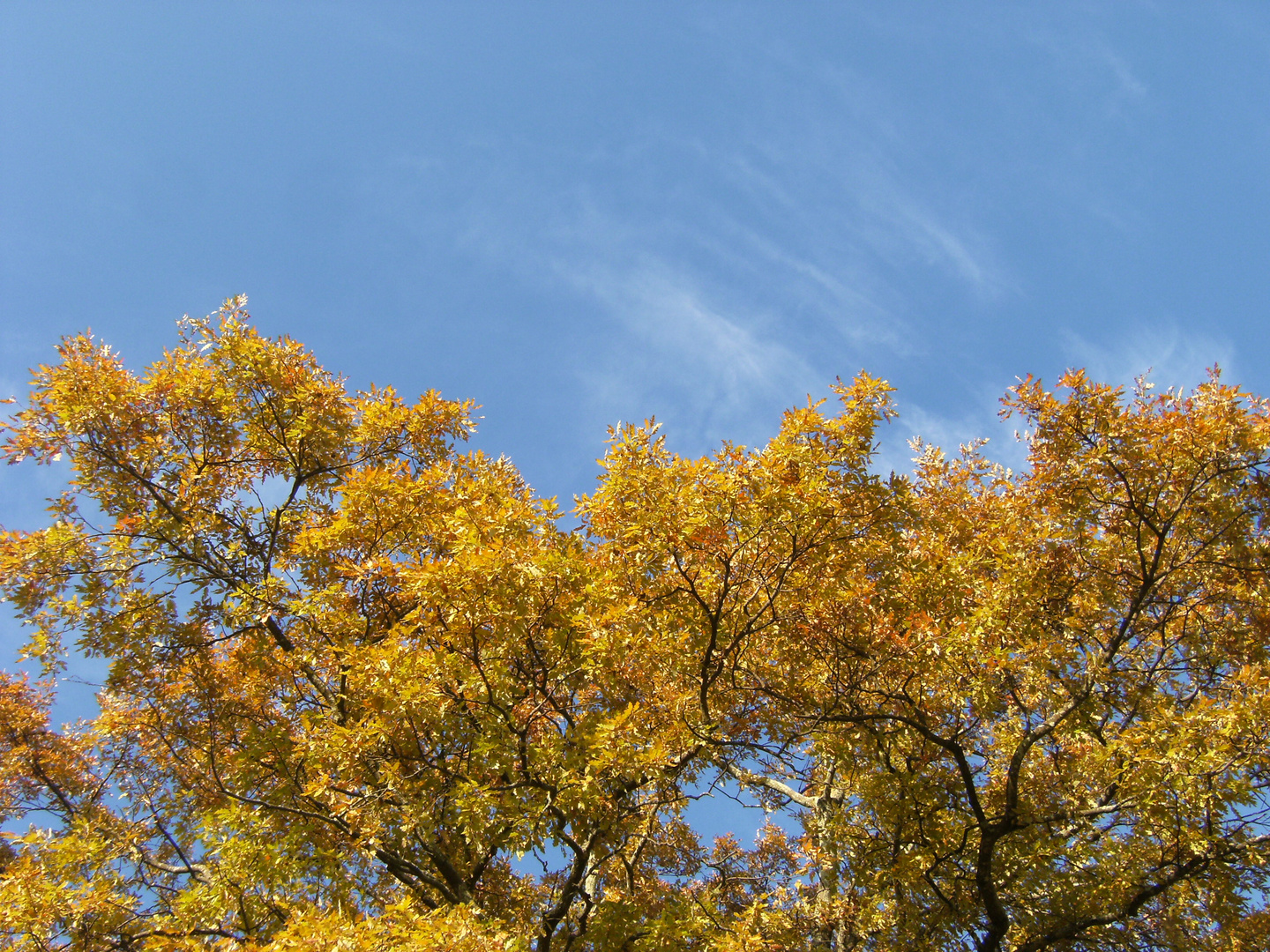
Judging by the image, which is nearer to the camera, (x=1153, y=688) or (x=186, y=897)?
(x=186, y=897)

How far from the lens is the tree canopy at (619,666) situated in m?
6.00

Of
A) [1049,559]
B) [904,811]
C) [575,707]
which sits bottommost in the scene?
[904,811]

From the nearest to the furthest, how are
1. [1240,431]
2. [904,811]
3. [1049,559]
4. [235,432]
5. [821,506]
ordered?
[821,506], [1240,431], [904,811], [1049,559], [235,432]

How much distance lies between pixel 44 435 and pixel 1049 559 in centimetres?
985

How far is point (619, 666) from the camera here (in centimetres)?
661

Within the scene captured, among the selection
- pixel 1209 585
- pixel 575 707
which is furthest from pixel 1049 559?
pixel 575 707

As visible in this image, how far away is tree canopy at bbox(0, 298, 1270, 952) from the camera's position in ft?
19.7

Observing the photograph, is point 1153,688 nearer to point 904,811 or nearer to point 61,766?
point 904,811

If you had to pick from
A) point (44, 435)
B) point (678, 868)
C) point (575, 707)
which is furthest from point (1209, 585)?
point (44, 435)

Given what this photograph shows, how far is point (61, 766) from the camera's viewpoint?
10227mm

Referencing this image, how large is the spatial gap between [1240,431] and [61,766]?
→ 1354cm

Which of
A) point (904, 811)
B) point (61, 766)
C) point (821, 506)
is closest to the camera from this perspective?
point (821, 506)

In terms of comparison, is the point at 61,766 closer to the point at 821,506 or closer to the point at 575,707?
the point at 575,707

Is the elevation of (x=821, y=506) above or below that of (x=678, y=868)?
above
